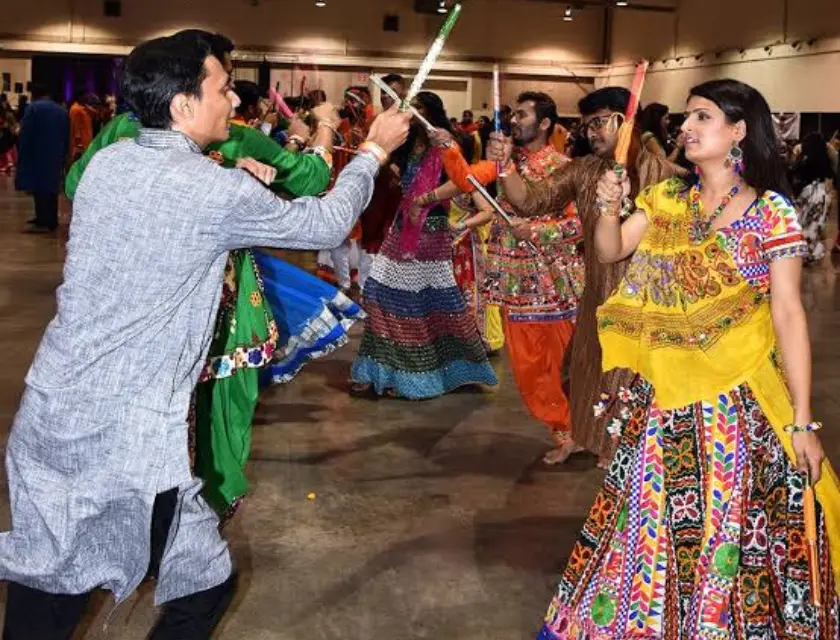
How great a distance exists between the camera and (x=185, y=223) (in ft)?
6.07

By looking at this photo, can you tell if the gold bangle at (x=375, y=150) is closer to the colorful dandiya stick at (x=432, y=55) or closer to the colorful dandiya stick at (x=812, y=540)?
the colorful dandiya stick at (x=432, y=55)

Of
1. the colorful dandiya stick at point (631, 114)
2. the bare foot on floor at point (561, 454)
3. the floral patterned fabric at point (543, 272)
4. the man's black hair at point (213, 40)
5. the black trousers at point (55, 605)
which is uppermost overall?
the man's black hair at point (213, 40)

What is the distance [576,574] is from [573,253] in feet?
7.06

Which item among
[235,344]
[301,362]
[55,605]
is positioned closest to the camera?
[55,605]

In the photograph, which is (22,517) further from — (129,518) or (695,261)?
(695,261)

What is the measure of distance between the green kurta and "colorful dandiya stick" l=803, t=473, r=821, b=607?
1.24 meters

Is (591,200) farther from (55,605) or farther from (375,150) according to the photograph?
(55,605)

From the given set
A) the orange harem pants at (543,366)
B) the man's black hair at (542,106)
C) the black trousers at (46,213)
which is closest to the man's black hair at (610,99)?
the man's black hair at (542,106)

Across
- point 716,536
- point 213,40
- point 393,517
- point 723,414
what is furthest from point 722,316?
point 393,517

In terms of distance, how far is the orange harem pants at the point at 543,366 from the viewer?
432 cm

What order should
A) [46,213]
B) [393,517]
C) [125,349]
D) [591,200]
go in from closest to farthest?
1. [125,349]
2. [591,200]
3. [393,517]
4. [46,213]

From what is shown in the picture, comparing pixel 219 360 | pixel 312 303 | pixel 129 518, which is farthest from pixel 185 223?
pixel 312 303

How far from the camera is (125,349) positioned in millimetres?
1872

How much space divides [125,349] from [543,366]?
2.67m
